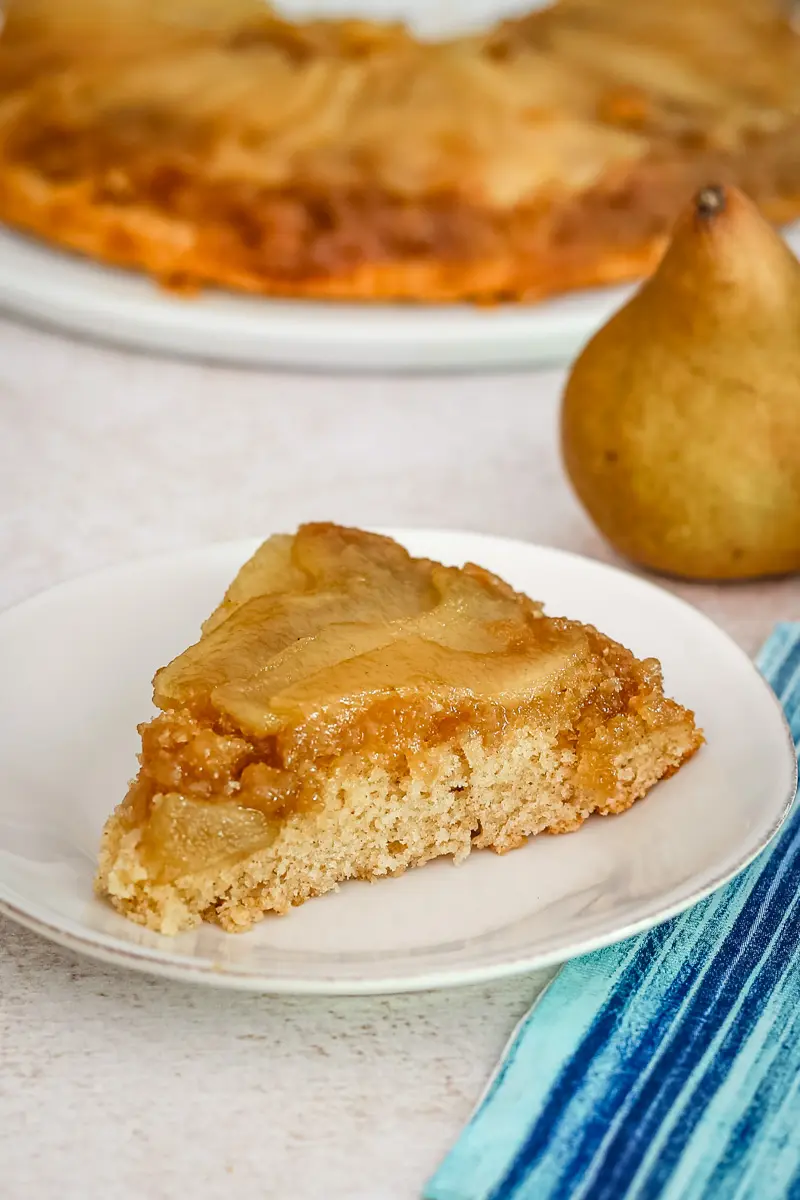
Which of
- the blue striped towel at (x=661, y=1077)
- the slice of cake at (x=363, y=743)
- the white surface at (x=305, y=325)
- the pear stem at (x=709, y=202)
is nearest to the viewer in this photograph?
the blue striped towel at (x=661, y=1077)

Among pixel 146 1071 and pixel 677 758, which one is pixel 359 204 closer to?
pixel 677 758

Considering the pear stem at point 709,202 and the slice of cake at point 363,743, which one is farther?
the pear stem at point 709,202

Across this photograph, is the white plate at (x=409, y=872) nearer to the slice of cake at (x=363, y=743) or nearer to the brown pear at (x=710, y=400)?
the slice of cake at (x=363, y=743)

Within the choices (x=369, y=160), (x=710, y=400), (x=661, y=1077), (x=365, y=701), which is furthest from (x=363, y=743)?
(x=369, y=160)

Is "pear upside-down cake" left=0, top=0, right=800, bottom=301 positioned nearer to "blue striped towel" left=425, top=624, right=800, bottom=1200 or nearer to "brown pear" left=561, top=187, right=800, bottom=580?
"brown pear" left=561, top=187, right=800, bottom=580

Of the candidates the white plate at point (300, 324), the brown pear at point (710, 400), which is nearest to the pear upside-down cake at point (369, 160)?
the white plate at point (300, 324)

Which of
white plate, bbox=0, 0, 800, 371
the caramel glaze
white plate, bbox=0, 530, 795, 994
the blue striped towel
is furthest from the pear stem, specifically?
the blue striped towel
